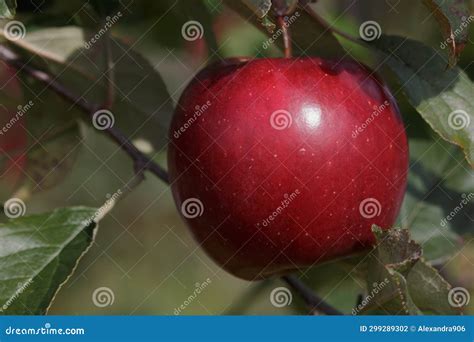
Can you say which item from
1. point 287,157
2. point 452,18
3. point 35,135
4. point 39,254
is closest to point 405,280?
point 287,157

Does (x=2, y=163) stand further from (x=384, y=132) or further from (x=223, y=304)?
(x=384, y=132)

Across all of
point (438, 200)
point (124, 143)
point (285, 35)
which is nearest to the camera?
point (285, 35)

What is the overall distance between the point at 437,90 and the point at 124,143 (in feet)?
1.51

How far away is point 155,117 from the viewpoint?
1453mm

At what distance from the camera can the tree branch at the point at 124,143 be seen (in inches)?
54.3

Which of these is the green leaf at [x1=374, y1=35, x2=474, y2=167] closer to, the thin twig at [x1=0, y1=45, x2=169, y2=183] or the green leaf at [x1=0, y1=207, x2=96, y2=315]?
the thin twig at [x1=0, y1=45, x2=169, y2=183]

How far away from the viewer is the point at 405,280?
1.11 m

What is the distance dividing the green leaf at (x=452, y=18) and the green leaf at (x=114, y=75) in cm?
46

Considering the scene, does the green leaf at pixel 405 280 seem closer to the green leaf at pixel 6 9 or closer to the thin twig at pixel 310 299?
the thin twig at pixel 310 299

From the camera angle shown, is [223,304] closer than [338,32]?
No

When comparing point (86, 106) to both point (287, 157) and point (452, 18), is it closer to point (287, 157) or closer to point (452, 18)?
point (287, 157)

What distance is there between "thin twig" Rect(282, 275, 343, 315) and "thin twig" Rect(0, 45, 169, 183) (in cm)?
25

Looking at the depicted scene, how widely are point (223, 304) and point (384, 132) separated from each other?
66 centimetres

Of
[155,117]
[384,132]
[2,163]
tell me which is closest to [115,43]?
[155,117]
